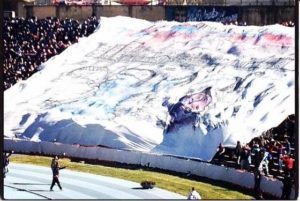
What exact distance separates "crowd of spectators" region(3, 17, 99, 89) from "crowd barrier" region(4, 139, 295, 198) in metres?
2.27

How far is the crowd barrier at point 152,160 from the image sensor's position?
1508 cm

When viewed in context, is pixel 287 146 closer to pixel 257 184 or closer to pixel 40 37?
pixel 257 184

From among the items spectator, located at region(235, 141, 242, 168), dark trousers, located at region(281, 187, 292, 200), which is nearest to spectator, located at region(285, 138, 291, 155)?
spectator, located at region(235, 141, 242, 168)

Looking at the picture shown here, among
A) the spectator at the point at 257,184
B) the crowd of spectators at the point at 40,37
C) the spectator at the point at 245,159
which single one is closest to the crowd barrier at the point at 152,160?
the spectator at the point at 257,184

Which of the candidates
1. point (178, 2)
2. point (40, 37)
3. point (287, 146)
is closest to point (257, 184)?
point (287, 146)

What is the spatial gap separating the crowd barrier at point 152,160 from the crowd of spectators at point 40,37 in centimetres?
227

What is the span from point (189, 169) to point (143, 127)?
1.72 metres

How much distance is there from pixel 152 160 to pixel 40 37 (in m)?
5.52

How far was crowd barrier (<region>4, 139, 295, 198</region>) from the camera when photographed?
1508 cm

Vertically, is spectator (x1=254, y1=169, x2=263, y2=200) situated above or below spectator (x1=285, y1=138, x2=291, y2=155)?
below

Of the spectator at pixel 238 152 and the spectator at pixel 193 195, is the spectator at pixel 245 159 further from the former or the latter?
the spectator at pixel 193 195

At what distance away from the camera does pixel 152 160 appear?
664 inches

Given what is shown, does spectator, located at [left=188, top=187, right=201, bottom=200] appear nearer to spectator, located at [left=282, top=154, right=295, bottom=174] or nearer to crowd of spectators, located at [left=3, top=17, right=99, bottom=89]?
spectator, located at [left=282, top=154, right=295, bottom=174]

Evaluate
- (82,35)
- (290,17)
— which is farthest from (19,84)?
(290,17)
